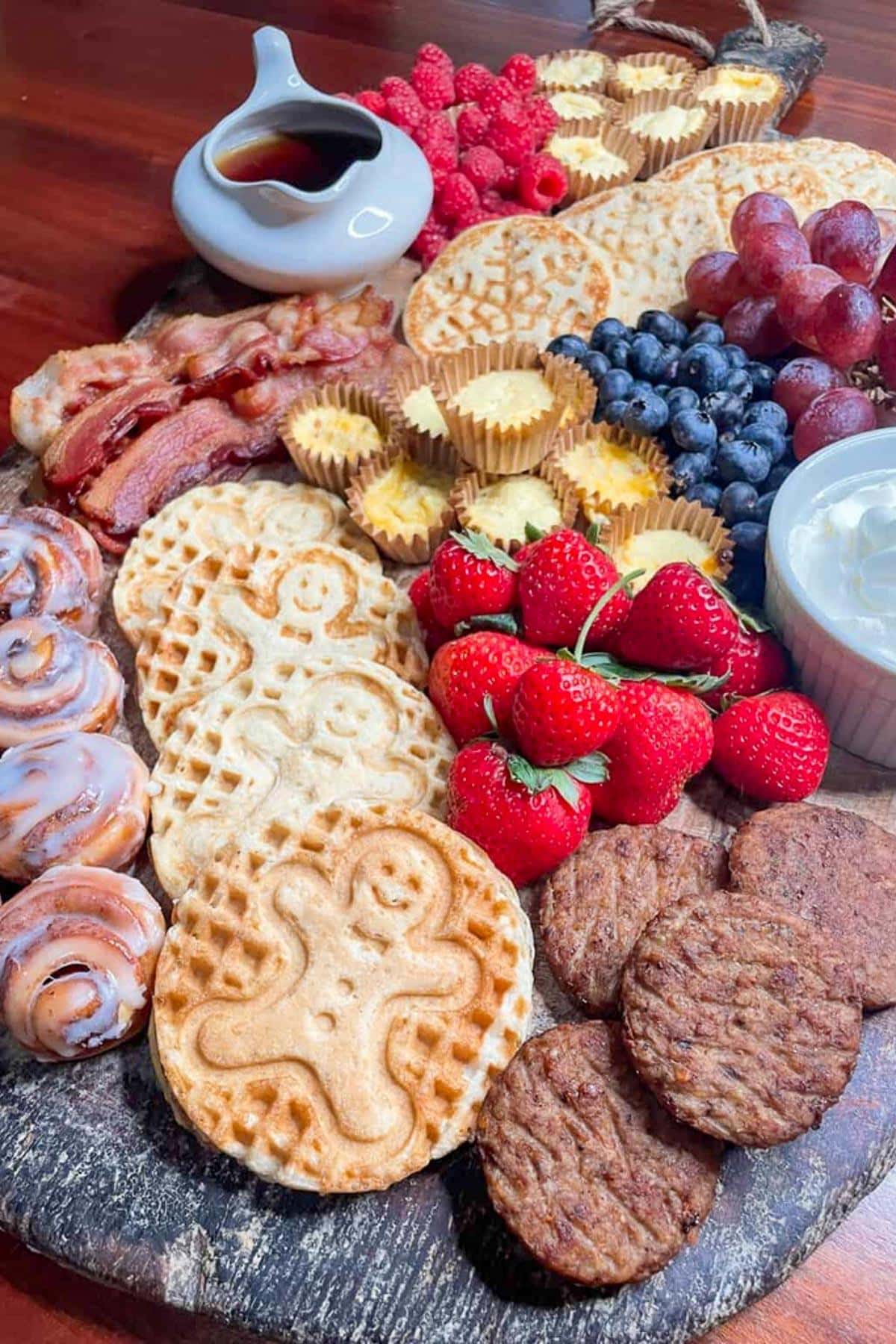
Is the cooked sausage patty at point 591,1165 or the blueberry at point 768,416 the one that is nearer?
the cooked sausage patty at point 591,1165

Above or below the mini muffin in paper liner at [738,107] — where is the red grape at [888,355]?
below

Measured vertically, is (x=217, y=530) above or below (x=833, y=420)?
below

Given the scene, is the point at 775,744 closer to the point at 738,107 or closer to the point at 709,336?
the point at 709,336

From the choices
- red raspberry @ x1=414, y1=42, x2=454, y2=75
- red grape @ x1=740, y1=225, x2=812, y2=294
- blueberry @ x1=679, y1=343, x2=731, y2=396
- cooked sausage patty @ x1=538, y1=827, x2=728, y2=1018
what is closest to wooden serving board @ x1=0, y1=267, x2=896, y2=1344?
cooked sausage patty @ x1=538, y1=827, x2=728, y2=1018

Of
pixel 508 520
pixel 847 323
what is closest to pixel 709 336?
pixel 847 323

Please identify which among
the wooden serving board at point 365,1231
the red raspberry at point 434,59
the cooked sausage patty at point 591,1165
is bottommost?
the wooden serving board at point 365,1231

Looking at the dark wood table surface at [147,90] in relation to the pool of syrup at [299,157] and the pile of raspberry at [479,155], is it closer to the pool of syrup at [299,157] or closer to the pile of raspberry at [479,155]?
the pool of syrup at [299,157]

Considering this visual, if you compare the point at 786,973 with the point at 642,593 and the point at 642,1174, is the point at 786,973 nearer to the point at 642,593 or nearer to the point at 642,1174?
the point at 642,1174

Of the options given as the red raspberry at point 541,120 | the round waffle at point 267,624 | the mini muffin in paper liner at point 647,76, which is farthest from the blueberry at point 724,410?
the mini muffin in paper liner at point 647,76
